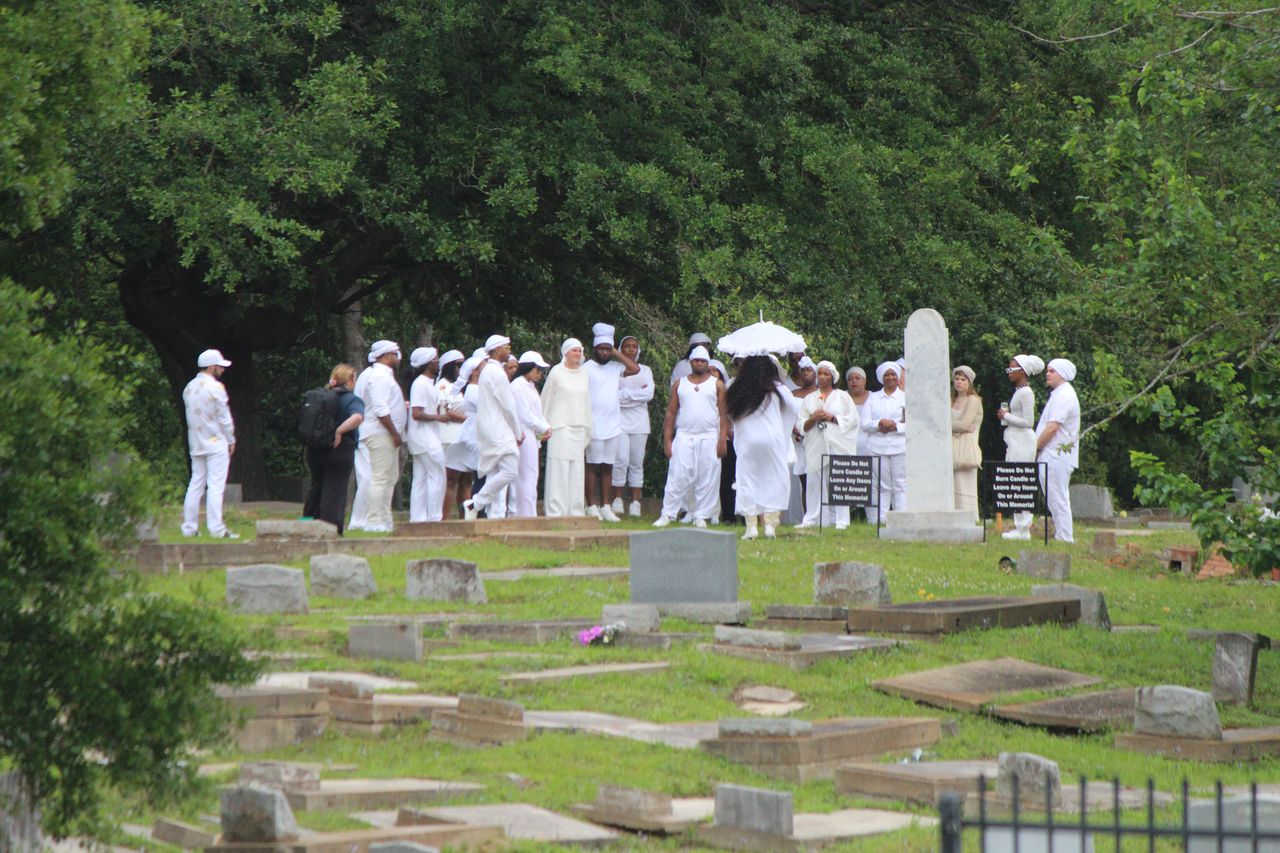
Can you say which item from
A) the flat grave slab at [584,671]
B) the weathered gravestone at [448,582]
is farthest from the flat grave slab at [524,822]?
the weathered gravestone at [448,582]

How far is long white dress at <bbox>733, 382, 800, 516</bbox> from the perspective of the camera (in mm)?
20094

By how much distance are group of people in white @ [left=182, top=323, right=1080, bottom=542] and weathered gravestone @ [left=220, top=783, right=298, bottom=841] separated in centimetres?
1239

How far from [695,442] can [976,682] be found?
1081 cm

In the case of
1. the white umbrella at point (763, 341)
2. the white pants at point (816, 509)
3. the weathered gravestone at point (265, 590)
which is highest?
the white umbrella at point (763, 341)

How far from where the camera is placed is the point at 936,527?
20875 millimetres

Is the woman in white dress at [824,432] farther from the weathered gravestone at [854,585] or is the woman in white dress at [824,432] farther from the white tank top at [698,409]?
the weathered gravestone at [854,585]

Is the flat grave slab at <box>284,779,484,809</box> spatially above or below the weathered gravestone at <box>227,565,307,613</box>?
below

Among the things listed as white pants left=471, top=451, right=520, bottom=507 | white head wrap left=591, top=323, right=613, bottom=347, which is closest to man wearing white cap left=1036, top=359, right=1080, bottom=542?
white head wrap left=591, top=323, right=613, bottom=347

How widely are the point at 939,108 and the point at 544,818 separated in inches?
779

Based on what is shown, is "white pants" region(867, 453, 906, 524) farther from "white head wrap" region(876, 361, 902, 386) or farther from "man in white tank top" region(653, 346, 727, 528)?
"man in white tank top" region(653, 346, 727, 528)

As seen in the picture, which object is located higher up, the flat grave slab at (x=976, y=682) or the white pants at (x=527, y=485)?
the white pants at (x=527, y=485)

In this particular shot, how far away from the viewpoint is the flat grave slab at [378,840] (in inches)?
275

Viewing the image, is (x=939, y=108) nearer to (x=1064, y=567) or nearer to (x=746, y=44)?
(x=746, y=44)

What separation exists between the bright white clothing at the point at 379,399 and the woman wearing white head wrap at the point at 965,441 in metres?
6.76
